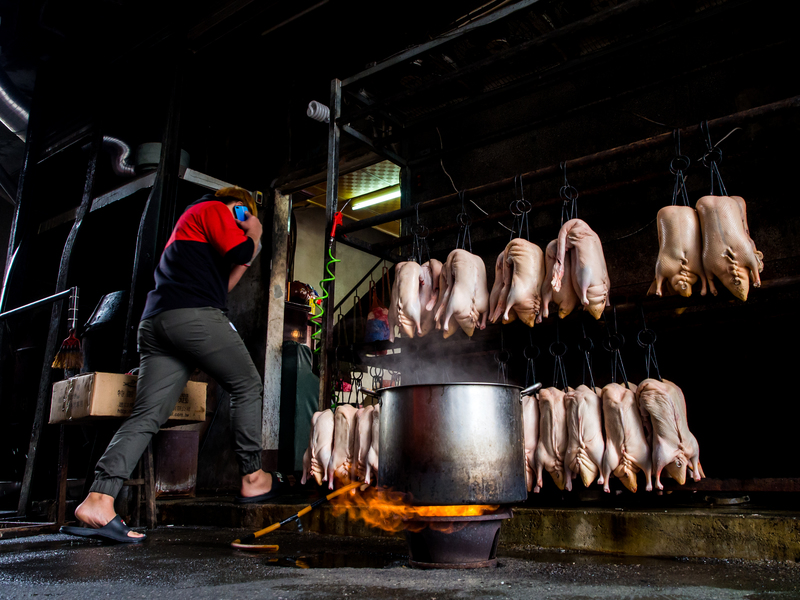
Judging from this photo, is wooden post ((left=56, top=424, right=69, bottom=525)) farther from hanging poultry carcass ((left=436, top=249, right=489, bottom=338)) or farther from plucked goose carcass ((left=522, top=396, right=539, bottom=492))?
plucked goose carcass ((left=522, top=396, right=539, bottom=492))

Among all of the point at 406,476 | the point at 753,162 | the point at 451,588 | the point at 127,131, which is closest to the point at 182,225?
the point at 406,476

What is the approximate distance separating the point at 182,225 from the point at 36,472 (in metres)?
2.62

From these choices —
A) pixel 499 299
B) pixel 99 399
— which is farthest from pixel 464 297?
pixel 99 399

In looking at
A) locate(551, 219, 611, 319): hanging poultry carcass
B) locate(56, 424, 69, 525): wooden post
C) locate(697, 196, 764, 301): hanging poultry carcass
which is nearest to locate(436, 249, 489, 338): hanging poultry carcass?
locate(551, 219, 611, 319): hanging poultry carcass

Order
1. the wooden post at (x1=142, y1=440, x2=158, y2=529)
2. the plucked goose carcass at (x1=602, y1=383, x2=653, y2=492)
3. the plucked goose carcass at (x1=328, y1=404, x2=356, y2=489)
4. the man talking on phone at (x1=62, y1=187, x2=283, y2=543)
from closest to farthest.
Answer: the plucked goose carcass at (x1=602, y1=383, x2=653, y2=492), the man talking on phone at (x1=62, y1=187, x2=283, y2=543), the plucked goose carcass at (x1=328, y1=404, x2=356, y2=489), the wooden post at (x1=142, y1=440, x2=158, y2=529)

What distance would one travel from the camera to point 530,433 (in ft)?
9.63

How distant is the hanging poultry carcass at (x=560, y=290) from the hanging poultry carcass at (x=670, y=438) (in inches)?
26.2

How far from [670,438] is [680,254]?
0.91 meters

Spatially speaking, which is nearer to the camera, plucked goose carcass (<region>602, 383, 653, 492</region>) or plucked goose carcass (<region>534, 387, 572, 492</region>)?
plucked goose carcass (<region>602, 383, 653, 492</region>)

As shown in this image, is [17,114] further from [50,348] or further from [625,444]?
[625,444]

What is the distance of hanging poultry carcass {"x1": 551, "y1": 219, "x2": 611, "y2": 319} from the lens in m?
2.92

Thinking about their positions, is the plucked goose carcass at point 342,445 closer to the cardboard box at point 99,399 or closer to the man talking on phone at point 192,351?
the man talking on phone at point 192,351

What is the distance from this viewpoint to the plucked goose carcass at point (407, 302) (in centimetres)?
356

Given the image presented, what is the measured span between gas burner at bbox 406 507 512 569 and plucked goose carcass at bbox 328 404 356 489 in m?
1.05
